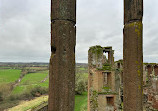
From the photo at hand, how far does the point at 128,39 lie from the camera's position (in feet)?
10.3

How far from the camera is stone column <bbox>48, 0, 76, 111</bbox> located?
263 cm

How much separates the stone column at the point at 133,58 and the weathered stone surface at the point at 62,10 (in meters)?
1.69

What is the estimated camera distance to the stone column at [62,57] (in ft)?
8.62

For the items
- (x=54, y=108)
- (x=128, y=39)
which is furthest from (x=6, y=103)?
(x=128, y=39)

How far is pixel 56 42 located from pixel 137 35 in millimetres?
2231

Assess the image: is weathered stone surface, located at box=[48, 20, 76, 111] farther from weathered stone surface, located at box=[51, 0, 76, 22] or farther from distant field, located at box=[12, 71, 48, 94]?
distant field, located at box=[12, 71, 48, 94]

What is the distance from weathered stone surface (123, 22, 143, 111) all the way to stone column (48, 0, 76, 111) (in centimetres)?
157

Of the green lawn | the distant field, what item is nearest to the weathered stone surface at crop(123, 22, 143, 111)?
the distant field

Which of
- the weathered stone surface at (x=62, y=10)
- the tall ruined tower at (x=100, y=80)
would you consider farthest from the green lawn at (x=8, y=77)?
the weathered stone surface at (x=62, y=10)

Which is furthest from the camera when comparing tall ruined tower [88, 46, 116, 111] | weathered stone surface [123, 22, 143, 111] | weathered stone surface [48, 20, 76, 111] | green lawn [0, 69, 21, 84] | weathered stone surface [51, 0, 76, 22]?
green lawn [0, 69, 21, 84]

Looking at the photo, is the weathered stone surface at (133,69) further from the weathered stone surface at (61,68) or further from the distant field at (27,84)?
the distant field at (27,84)

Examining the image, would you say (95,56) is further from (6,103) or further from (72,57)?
(6,103)

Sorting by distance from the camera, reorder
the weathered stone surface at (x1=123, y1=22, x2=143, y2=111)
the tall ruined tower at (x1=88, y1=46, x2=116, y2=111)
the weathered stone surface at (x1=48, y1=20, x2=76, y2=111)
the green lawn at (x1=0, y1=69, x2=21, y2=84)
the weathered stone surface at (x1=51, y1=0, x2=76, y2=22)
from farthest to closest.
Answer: the green lawn at (x1=0, y1=69, x2=21, y2=84)
the tall ruined tower at (x1=88, y1=46, x2=116, y2=111)
the weathered stone surface at (x1=123, y1=22, x2=143, y2=111)
the weathered stone surface at (x1=51, y1=0, x2=76, y2=22)
the weathered stone surface at (x1=48, y1=20, x2=76, y2=111)

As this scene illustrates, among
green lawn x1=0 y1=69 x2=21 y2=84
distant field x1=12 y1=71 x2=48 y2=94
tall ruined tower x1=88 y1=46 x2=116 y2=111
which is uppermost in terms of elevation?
tall ruined tower x1=88 y1=46 x2=116 y2=111
